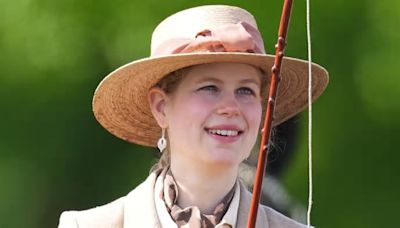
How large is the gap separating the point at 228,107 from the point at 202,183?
0.12 metres

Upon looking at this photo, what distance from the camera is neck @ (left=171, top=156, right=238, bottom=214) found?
183 centimetres

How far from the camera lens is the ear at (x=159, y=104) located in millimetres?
1892

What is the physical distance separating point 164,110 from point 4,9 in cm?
102

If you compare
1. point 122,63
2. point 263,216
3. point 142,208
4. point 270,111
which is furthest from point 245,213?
point 122,63

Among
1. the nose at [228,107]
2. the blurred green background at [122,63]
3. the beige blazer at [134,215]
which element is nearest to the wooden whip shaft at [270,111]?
the nose at [228,107]

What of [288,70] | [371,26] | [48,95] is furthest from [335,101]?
[288,70]

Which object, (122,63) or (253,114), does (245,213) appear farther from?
(122,63)

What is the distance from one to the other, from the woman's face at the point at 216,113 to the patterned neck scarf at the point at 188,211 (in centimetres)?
6

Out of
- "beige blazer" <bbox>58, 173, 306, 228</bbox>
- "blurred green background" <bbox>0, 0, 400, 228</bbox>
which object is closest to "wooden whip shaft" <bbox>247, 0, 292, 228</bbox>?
"beige blazer" <bbox>58, 173, 306, 228</bbox>

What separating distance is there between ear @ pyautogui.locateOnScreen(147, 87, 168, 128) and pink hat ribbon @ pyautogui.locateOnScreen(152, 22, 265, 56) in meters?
0.06

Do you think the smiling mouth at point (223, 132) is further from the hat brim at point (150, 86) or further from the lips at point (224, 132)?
the hat brim at point (150, 86)

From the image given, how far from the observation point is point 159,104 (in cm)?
191

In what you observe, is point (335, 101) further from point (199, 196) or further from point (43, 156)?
point (199, 196)

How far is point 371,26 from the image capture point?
2797 mm
